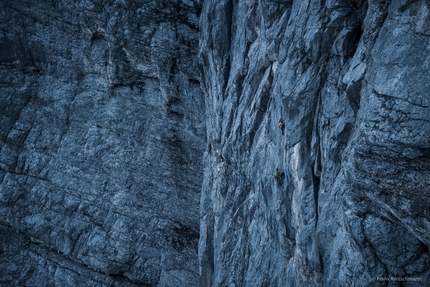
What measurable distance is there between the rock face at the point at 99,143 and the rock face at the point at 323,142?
214 inches

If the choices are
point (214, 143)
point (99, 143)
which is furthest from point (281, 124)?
point (99, 143)

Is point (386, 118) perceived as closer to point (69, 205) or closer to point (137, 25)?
point (137, 25)

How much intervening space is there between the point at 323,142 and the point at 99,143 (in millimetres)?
17197

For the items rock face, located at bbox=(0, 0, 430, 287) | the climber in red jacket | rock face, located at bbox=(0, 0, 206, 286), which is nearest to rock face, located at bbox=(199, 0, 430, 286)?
rock face, located at bbox=(0, 0, 430, 287)

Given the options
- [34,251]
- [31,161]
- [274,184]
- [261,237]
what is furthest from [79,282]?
[274,184]

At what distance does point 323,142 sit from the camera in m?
9.95

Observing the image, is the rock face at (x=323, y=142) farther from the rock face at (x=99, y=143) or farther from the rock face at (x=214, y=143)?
the rock face at (x=99, y=143)

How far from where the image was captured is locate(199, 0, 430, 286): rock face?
7.25 m

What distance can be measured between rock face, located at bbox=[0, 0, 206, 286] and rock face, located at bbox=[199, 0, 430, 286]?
5442mm

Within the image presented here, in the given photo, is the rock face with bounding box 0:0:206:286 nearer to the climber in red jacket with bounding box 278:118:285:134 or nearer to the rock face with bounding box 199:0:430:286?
the rock face with bounding box 199:0:430:286

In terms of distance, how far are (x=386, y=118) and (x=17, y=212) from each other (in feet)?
81.6

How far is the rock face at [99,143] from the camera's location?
21656mm

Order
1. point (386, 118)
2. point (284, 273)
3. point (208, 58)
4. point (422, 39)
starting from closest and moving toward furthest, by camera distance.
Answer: point (422, 39)
point (386, 118)
point (284, 273)
point (208, 58)

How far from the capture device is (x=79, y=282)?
79.3 feet
